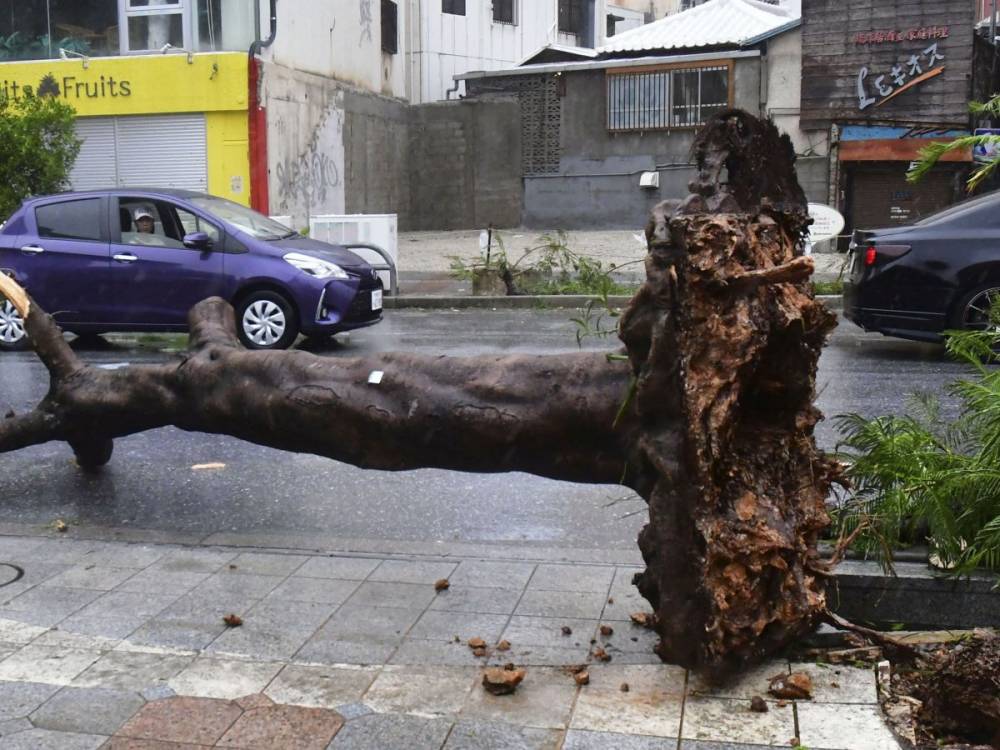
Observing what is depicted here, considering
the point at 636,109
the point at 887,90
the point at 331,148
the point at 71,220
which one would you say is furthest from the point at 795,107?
the point at 71,220

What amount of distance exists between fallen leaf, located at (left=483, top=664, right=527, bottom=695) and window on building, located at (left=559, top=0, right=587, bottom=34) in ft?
120

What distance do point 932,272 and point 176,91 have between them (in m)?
16.1

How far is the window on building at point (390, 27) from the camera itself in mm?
31000

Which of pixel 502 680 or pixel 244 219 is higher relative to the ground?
pixel 244 219

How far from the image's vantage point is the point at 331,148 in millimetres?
26906

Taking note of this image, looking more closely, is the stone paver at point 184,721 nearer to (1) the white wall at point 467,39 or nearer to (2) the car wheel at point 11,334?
(2) the car wheel at point 11,334

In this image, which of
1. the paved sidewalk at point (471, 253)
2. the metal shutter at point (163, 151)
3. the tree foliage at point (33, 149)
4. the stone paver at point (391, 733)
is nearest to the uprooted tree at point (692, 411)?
the stone paver at point (391, 733)

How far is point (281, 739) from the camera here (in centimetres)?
355

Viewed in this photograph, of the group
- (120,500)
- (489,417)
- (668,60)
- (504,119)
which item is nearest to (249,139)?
(504,119)

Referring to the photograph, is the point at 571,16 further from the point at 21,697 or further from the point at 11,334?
Result: the point at 21,697

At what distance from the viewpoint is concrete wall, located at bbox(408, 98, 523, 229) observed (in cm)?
2908

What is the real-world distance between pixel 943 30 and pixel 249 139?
44.5ft

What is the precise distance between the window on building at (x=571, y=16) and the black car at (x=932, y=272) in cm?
2872

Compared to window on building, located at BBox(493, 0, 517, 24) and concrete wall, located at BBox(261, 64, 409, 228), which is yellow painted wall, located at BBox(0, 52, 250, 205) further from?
window on building, located at BBox(493, 0, 517, 24)
